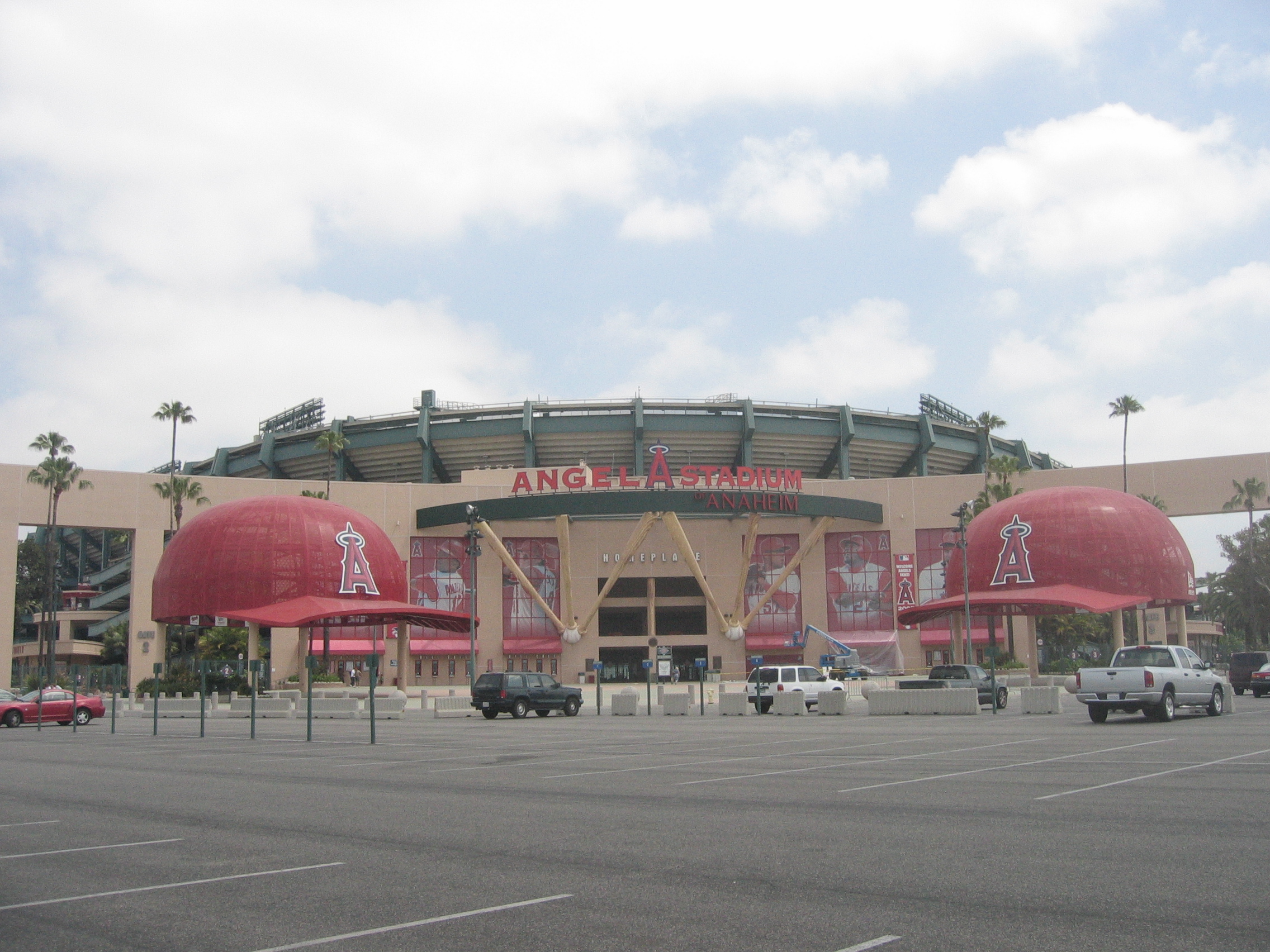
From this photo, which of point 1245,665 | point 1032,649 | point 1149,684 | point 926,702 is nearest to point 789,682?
point 926,702

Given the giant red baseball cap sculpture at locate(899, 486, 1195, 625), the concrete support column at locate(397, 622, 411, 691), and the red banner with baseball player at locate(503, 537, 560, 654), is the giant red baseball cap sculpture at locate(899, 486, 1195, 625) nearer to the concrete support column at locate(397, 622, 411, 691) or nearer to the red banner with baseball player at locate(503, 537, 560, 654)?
the concrete support column at locate(397, 622, 411, 691)

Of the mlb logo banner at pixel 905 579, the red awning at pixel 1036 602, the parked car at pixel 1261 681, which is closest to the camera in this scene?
the parked car at pixel 1261 681

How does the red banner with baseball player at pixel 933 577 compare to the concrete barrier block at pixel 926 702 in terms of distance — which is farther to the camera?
the red banner with baseball player at pixel 933 577

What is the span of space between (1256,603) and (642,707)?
259ft

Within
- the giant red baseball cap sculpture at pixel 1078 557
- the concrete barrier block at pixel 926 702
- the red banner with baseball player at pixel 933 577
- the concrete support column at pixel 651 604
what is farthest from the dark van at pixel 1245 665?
the concrete support column at pixel 651 604

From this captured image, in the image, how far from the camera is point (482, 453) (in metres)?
88.3

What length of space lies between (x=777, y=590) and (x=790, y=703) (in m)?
38.8

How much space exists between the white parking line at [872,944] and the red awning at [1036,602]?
150 feet

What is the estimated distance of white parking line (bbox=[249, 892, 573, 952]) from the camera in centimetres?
652

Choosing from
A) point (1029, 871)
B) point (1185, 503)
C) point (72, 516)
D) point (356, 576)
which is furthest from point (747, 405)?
point (1029, 871)

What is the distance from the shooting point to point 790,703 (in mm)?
36875

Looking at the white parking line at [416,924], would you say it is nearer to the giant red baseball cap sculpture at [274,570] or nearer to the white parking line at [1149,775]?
the white parking line at [1149,775]

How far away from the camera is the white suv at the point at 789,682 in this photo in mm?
39469

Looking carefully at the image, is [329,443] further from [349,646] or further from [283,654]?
[283,654]
